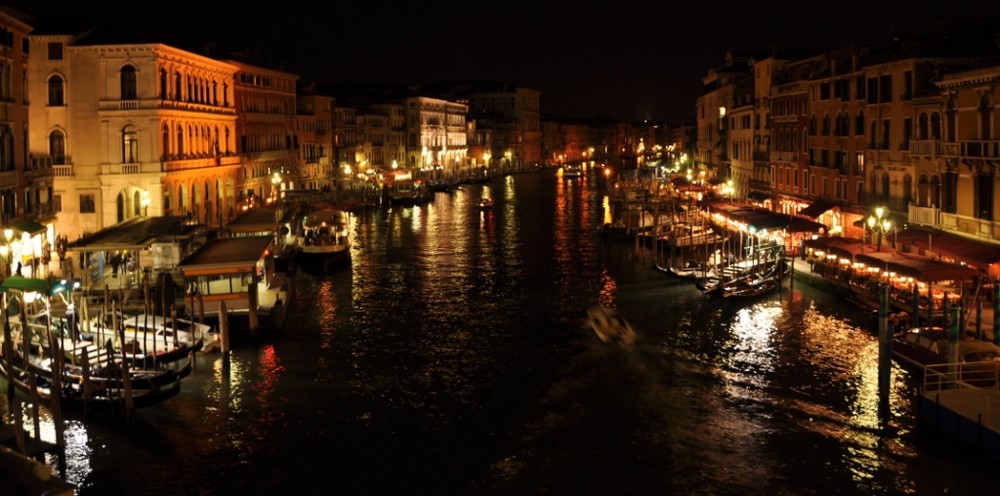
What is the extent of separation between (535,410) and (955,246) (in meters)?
12.1

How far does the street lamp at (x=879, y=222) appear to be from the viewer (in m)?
28.4

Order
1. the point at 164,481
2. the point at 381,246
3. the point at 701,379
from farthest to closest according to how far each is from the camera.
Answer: the point at 381,246 < the point at 701,379 < the point at 164,481

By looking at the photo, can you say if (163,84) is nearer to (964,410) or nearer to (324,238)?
(324,238)

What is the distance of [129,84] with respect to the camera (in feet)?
112

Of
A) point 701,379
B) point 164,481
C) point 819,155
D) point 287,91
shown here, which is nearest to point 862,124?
point 819,155

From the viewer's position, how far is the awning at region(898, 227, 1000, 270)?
861 inches

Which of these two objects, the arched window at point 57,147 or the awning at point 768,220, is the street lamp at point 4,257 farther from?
the awning at point 768,220

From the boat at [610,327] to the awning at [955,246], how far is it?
24.8 ft

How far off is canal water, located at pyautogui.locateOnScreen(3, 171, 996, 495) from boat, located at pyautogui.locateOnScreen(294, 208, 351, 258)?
6078 millimetres

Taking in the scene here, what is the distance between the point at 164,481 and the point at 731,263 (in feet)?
70.5

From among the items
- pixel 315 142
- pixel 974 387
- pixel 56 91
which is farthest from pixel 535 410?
pixel 315 142

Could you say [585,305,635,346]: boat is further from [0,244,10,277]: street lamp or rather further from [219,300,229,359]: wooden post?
[0,244,10,277]: street lamp

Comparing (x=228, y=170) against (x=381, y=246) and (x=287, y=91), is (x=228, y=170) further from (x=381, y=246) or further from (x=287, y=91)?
(x=287, y=91)

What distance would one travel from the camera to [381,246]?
4156 centimetres
